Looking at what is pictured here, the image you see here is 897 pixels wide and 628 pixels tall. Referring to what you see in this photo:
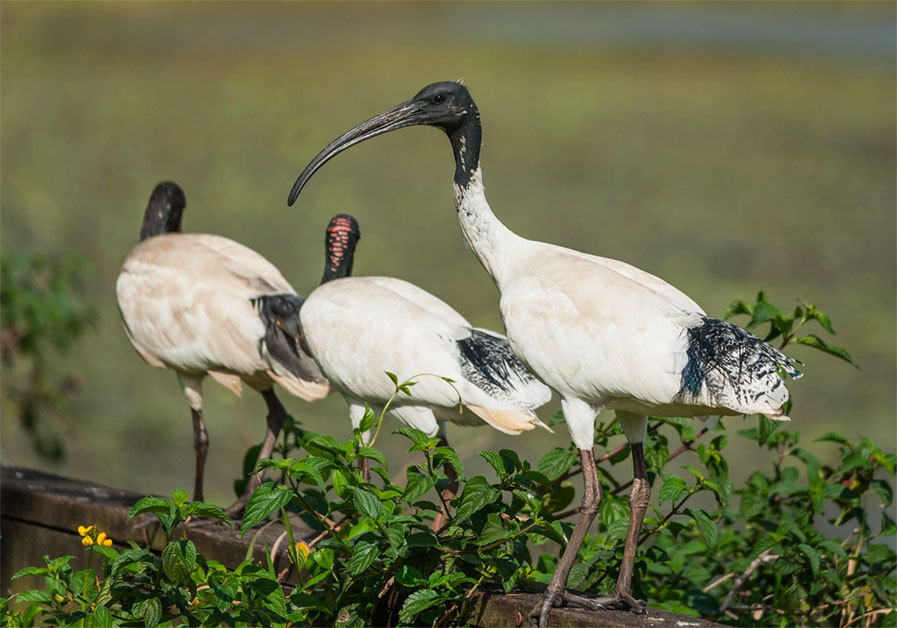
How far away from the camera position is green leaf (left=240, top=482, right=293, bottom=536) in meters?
3.26

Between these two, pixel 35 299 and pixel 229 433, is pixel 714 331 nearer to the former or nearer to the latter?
pixel 35 299

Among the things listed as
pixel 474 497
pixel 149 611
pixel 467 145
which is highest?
pixel 467 145

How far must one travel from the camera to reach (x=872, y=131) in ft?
56.7

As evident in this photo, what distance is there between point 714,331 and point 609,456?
115 centimetres

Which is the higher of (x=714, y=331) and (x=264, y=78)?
(x=264, y=78)

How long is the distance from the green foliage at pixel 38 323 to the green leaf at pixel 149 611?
162 inches

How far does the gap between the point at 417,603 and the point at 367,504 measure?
1.06 ft

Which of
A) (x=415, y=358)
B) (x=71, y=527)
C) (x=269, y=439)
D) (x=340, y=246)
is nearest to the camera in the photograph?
(x=415, y=358)

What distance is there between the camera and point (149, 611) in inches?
137

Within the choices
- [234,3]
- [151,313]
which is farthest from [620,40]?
[151,313]

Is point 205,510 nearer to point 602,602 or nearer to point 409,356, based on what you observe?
point 602,602

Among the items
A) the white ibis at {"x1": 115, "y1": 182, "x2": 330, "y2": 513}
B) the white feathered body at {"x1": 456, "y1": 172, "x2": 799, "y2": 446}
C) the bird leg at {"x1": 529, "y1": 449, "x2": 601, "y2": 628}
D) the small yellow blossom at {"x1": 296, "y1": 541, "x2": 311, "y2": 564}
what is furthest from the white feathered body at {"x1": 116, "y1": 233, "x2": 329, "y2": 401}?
the bird leg at {"x1": 529, "y1": 449, "x2": 601, "y2": 628}

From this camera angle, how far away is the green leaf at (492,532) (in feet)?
11.6

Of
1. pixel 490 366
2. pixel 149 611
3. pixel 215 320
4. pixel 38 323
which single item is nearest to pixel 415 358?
pixel 490 366
